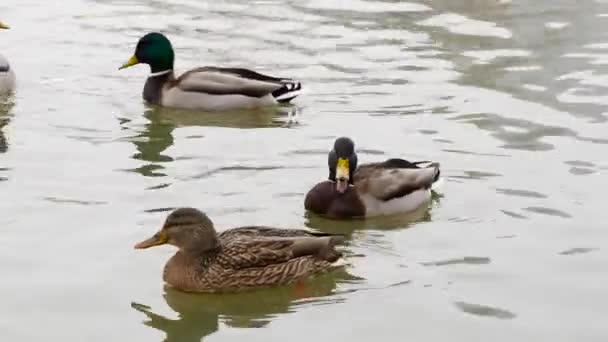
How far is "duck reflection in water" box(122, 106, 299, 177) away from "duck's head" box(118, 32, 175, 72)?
71 cm

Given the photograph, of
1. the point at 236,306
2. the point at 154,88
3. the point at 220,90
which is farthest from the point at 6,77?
the point at 236,306

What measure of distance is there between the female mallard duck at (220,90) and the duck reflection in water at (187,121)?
9 centimetres

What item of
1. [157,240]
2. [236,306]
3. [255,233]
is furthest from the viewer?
[255,233]

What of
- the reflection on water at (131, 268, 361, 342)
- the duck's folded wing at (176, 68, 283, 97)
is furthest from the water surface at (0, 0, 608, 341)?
the duck's folded wing at (176, 68, 283, 97)

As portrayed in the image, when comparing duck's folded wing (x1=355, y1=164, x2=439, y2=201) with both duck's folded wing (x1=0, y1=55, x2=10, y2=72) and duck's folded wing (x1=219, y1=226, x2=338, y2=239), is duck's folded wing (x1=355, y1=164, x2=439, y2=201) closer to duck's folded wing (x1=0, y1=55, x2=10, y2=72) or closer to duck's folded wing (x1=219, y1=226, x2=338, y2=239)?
duck's folded wing (x1=219, y1=226, x2=338, y2=239)

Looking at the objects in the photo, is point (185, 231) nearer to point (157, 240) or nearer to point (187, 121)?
point (157, 240)

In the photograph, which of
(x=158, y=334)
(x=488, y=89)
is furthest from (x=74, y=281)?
(x=488, y=89)

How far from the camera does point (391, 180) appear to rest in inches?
425

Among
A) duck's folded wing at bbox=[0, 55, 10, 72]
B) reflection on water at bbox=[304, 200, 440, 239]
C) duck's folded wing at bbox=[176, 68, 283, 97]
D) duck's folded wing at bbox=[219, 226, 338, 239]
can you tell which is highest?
duck's folded wing at bbox=[0, 55, 10, 72]

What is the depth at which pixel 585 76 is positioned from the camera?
15.1 meters

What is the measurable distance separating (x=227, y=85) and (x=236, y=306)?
5.70 metres

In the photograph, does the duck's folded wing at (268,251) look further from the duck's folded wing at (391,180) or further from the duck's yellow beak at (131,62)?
the duck's yellow beak at (131,62)

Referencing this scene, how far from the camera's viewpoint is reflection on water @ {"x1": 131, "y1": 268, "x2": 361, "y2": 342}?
8484 mm

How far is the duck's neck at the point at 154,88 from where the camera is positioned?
1432 centimetres
